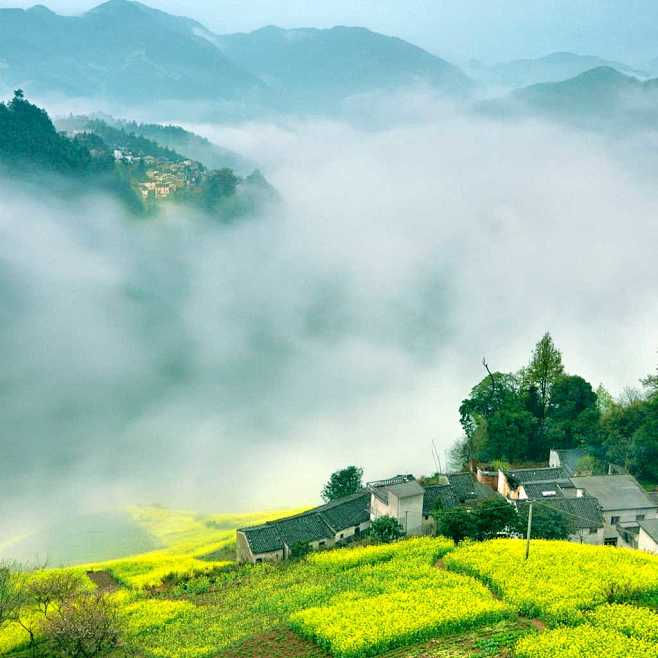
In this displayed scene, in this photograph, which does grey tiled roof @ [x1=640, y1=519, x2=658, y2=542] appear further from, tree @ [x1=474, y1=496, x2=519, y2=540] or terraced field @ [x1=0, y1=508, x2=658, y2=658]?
tree @ [x1=474, y1=496, x2=519, y2=540]

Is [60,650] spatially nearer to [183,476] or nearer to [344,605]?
[344,605]

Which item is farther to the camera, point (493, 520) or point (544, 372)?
point (544, 372)

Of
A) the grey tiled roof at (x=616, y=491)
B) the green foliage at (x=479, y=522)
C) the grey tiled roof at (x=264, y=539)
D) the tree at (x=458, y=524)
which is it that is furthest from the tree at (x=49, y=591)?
the grey tiled roof at (x=616, y=491)

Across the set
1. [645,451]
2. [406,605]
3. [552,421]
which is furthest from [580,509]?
[406,605]

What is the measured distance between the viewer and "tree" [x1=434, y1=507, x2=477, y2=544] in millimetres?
31422

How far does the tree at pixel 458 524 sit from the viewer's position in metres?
31.4

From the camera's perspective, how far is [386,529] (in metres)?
33.1

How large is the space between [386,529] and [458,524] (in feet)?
11.0

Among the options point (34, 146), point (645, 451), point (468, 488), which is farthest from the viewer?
point (34, 146)

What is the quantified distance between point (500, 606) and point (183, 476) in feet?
141

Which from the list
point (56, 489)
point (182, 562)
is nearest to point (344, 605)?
point (182, 562)

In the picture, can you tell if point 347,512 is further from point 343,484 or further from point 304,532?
point 343,484

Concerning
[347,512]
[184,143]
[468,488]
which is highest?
[184,143]

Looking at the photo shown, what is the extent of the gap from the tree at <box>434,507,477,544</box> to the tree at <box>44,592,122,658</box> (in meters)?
14.6
